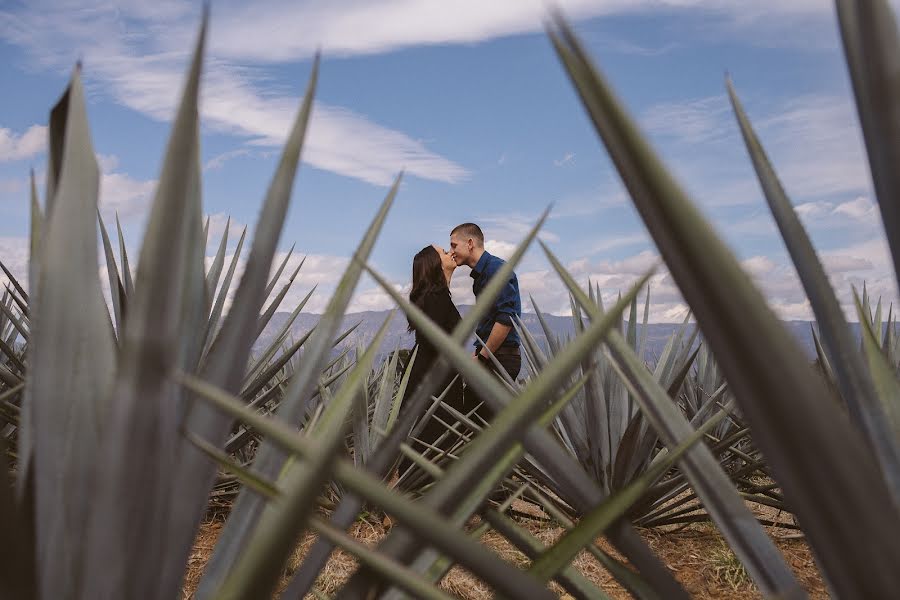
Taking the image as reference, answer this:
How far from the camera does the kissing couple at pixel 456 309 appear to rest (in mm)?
3078

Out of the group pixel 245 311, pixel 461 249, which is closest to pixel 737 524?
pixel 245 311

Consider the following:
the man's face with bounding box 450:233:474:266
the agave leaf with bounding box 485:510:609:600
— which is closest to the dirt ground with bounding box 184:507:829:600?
the agave leaf with bounding box 485:510:609:600

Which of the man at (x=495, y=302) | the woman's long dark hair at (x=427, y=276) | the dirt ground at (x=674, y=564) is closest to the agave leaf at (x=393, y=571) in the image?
the dirt ground at (x=674, y=564)

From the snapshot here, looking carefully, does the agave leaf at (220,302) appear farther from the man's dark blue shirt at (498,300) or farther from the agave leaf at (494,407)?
the man's dark blue shirt at (498,300)

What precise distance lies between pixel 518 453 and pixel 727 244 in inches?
12.3

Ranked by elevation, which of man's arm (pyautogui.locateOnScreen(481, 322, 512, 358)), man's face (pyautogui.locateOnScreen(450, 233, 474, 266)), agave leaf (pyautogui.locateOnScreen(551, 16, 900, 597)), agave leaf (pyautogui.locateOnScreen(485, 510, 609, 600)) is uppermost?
man's face (pyautogui.locateOnScreen(450, 233, 474, 266))

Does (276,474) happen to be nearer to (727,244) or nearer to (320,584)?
(727,244)

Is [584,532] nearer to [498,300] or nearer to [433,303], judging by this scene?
[498,300]

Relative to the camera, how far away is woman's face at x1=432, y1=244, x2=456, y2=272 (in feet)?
11.2

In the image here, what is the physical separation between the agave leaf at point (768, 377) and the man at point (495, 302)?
249 centimetres

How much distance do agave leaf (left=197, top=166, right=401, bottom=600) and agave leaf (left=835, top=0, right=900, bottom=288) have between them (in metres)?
0.36

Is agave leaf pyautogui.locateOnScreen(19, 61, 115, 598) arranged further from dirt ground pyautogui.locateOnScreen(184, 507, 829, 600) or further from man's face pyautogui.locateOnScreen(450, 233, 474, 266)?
man's face pyautogui.locateOnScreen(450, 233, 474, 266)

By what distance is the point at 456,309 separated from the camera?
331cm

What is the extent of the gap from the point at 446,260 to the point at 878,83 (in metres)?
3.06
